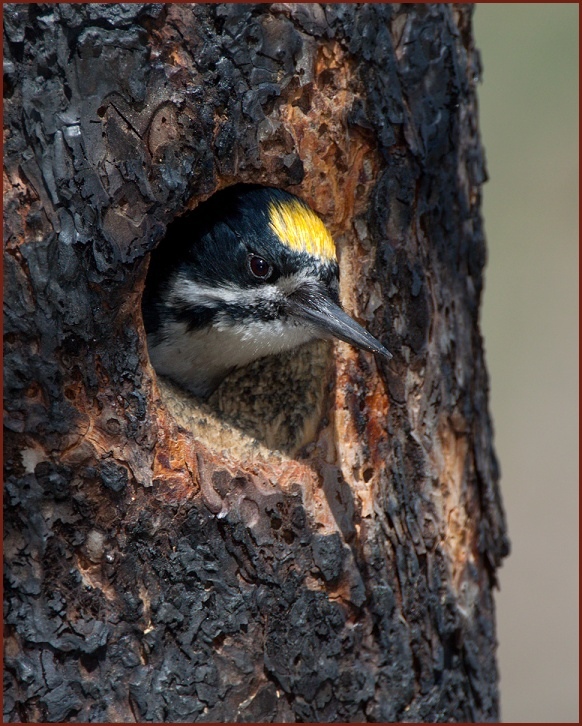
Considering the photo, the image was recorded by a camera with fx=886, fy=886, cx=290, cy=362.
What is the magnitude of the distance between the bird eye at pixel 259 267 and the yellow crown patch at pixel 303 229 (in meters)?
0.15

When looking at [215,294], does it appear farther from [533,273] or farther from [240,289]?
[533,273]

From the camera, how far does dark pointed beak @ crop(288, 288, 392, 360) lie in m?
2.68

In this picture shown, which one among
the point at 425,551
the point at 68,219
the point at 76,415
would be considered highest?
the point at 68,219

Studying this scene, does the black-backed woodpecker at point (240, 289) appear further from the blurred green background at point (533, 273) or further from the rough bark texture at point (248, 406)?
the blurred green background at point (533, 273)

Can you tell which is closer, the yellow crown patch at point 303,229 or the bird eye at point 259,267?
the yellow crown patch at point 303,229

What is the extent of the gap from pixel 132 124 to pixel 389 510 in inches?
56.1

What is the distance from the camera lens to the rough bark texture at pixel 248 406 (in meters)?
→ 2.35

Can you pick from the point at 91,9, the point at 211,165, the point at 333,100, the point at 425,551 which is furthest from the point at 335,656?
the point at 91,9

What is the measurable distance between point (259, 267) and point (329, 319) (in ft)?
1.28

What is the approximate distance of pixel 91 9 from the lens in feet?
7.64

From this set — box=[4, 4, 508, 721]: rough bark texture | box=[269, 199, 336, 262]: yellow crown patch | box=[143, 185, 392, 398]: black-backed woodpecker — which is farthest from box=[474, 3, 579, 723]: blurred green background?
box=[269, 199, 336, 262]: yellow crown patch

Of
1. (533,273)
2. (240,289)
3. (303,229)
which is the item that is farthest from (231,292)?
(533,273)

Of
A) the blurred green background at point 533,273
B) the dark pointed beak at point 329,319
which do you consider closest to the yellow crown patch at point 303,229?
the dark pointed beak at point 329,319

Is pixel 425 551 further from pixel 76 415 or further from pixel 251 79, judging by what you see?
pixel 251 79
